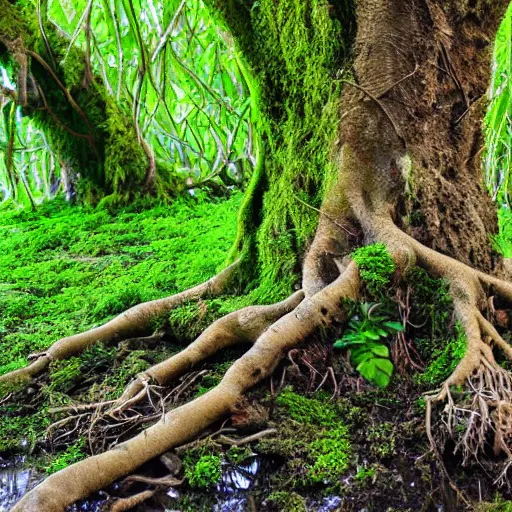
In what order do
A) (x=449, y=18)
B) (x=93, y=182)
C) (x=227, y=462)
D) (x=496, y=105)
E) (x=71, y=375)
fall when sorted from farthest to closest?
(x=93, y=182), (x=496, y=105), (x=449, y=18), (x=71, y=375), (x=227, y=462)

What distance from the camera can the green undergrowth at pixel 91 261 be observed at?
3.64m

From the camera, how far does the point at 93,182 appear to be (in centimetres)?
616

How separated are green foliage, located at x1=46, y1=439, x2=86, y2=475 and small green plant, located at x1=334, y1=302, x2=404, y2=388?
1.02 meters

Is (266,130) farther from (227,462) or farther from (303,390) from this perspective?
(227,462)

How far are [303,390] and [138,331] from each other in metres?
1.06

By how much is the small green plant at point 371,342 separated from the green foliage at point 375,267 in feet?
0.28

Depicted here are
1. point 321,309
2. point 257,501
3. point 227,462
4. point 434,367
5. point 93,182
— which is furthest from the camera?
point 93,182

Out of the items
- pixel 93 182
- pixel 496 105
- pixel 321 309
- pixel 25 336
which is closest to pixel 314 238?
pixel 321 309

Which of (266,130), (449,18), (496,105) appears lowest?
(496,105)

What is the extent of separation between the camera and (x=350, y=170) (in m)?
2.92

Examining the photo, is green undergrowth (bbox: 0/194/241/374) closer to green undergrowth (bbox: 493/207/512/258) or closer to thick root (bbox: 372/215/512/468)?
thick root (bbox: 372/215/512/468)

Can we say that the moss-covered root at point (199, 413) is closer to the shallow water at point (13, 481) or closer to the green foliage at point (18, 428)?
the shallow water at point (13, 481)

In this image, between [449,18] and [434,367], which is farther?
[449,18]

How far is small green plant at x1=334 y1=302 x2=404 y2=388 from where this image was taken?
2318 millimetres
